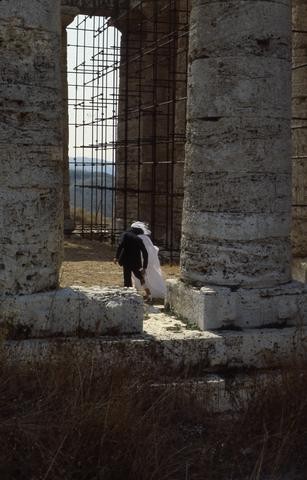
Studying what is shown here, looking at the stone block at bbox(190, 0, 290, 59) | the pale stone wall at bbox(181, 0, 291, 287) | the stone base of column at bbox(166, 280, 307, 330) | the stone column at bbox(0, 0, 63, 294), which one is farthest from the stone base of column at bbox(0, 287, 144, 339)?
the stone block at bbox(190, 0, 290, 59)

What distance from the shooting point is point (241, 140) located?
21.0 feet

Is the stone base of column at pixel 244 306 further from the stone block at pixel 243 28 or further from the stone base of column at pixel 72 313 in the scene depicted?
the stone block at pixel 243 28

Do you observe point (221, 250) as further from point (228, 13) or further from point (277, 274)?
point (228, 13)

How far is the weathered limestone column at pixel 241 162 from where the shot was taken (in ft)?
20.9

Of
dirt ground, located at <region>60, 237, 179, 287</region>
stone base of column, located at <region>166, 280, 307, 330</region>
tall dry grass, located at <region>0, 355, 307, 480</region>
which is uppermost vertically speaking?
stone base of column, located at <region>166, 280, 307, 330</region>

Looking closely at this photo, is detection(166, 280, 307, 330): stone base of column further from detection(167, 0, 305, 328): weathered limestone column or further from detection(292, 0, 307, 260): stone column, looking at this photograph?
detection(292, 0, 307, 260): stone column

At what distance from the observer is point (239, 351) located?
6.27m

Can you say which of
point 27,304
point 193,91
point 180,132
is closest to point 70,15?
point 180,132

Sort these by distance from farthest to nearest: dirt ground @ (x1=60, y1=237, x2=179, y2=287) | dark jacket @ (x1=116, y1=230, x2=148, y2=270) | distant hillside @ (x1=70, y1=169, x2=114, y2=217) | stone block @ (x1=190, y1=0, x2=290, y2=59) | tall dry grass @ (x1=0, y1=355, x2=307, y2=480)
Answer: distant hillside @ (x1=70, y1=169, x2=114, y2=217) < dirt ground @ (x1=60, y1=237, x2=179, y2=287) < dark jacket @ (x1=116, y1=230, x2=148, y2=270) < stone block @ (x1=190, y1=0, x2=290, y2=59) < tall dry grass @ (x1=0, y1=355, x2=307, y2=480)

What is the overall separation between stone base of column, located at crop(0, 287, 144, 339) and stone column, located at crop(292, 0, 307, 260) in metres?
5.53

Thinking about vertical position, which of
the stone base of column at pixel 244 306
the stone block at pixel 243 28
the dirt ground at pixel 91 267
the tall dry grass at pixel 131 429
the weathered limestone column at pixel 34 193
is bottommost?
the dirt ground at pixel 91 267

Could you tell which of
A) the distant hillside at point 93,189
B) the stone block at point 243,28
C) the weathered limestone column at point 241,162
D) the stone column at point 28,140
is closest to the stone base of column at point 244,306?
the weathered limestone column at point 241,162

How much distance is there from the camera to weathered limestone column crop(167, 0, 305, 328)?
251 inches

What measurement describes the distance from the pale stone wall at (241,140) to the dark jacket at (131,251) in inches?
136
